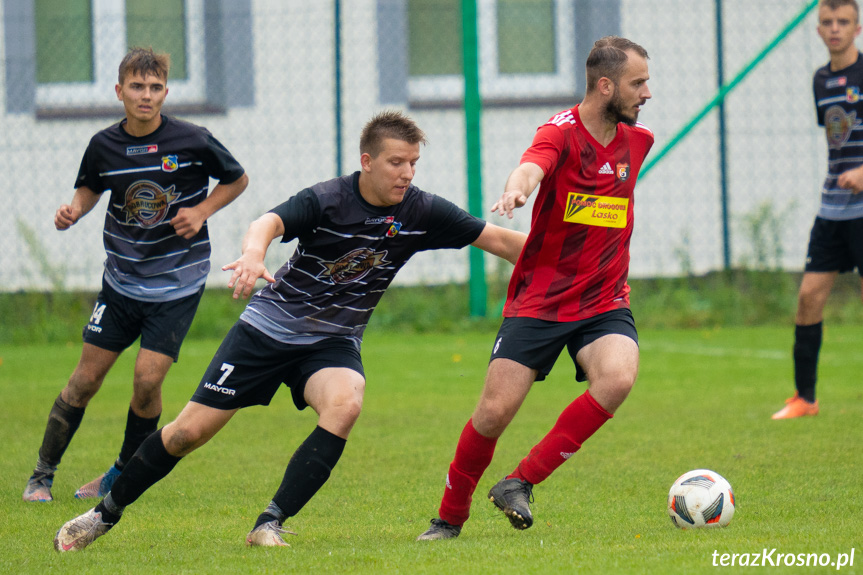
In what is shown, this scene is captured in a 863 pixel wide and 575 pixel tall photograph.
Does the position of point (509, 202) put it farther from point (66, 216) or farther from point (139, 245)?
point (66, 216)

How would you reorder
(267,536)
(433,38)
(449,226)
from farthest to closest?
(433,38), (449,226), (267,536)

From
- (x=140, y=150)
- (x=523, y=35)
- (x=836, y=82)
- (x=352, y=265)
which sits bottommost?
(x=352, y=265)

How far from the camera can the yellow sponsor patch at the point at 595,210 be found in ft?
14.1

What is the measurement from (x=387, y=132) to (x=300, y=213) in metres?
0.45

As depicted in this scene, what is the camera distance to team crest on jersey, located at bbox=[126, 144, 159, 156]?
518 centimetres

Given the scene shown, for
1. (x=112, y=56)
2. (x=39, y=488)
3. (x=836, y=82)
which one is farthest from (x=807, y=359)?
(x=112, y=56)

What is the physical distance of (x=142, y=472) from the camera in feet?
13.4

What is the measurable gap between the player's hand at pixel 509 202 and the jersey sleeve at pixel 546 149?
0.40 meters

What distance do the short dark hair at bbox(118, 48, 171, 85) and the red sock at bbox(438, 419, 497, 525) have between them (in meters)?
2.30

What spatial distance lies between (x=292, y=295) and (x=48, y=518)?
149 centimetres

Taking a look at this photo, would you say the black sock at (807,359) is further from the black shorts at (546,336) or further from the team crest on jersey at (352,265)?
the team crest on jersey at (352,265)

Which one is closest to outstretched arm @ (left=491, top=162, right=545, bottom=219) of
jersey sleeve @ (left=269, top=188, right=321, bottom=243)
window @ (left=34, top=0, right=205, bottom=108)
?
jersey sleeve @ (left=269, top=188, right=321, bottom=243)

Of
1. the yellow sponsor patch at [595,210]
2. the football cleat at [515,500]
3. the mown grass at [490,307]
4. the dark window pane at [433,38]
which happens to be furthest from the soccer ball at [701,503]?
the dark window pane at [433,38]

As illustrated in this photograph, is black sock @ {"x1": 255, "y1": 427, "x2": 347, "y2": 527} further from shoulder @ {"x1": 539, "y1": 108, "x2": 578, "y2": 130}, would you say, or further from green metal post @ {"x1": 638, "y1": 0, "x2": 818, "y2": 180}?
green metal post @ {"x1": 638, "y1": 0, "x2": 818, "y2": 180}
